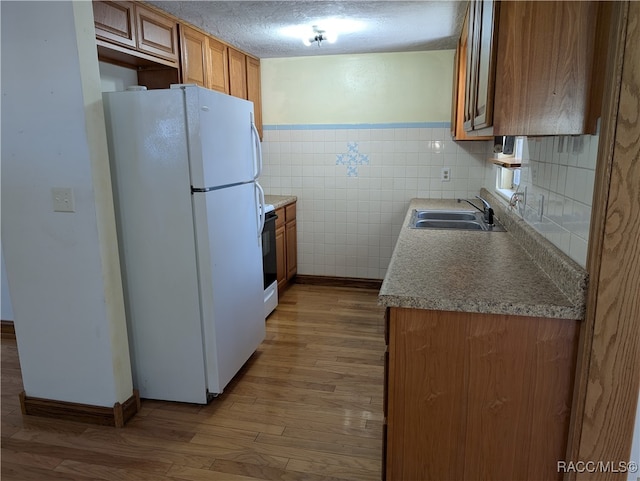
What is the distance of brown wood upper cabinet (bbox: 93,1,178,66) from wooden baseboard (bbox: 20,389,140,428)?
1855mm

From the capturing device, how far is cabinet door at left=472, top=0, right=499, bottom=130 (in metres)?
1.37

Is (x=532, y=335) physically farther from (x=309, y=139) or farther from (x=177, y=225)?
(x=309, y=139)

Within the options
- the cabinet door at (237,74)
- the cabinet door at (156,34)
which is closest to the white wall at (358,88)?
the cabinet door at (237,74)

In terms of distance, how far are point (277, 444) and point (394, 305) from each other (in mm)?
1109

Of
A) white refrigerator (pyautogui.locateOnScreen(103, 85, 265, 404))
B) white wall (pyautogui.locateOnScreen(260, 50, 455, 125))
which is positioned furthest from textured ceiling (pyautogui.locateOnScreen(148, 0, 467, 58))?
white refrigerator (pyautogui.locateOnScreen(103, 85, 265, 404))

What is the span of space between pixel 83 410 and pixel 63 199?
3.50 feet

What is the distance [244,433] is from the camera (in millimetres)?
2168

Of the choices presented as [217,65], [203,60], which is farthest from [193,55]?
[217,65]

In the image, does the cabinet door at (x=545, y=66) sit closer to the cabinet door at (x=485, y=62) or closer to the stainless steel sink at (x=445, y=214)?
the cabinet door at (x=485, y=62)

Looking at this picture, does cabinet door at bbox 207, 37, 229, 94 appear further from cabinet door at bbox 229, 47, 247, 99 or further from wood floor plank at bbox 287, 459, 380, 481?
wood floor plank at bbox 287, 459, 380, 481

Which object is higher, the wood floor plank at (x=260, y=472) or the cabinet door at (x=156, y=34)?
the cabinet door at (x=156, y=34)

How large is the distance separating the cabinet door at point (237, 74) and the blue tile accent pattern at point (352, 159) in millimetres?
1035

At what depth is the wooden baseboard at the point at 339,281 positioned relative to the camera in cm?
437

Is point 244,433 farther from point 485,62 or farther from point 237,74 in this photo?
point 237,74
